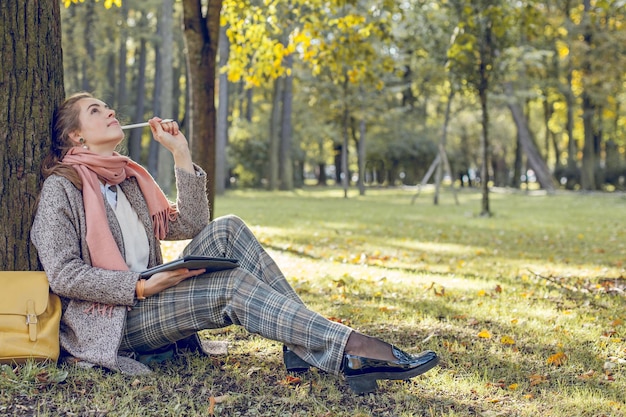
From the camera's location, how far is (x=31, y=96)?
3762 millimetres

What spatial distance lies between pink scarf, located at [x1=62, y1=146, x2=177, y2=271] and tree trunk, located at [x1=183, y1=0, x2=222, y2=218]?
12.0 ft

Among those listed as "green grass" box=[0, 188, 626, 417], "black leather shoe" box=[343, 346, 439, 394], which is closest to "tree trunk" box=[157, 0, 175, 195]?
"green grass" box=[0, 188, 626, 417]

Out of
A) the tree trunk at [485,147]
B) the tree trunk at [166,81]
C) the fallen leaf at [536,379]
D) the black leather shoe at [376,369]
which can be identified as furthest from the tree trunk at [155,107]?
the black leather shoe at [376,369]

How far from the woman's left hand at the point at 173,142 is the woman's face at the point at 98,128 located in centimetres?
27

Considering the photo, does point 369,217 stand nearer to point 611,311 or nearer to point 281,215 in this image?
point 281,215

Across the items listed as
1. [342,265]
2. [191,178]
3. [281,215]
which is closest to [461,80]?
[281,215]

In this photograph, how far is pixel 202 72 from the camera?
7547mm

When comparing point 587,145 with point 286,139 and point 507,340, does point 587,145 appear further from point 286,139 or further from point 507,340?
point 507,340

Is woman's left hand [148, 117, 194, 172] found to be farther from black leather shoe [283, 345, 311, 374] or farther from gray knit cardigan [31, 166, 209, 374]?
black leather shoe [283, 345, 311, 374]

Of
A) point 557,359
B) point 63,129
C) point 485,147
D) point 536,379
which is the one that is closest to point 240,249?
point 63,129

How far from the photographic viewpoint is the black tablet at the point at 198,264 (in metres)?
3.16

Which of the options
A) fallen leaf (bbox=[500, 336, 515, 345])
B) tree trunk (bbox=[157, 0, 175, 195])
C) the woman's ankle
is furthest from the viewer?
tree trunk (bbox=[157, 0, 175, 195])

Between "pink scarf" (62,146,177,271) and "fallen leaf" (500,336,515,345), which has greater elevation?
"pink scarf" (62,146,177,271)

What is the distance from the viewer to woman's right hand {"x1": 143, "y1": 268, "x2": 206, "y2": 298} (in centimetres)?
324
